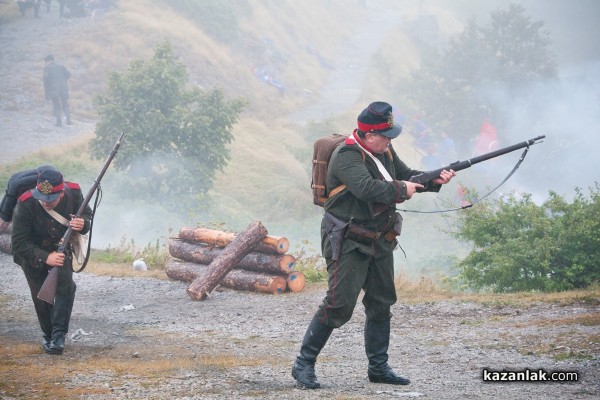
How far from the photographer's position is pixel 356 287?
6.11 m

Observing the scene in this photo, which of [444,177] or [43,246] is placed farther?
[43,246]

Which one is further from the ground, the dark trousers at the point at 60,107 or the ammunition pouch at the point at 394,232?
the dark trousers at the point at 60,107

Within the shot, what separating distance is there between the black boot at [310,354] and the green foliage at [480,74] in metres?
36.2

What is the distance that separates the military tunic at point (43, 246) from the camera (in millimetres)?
7828

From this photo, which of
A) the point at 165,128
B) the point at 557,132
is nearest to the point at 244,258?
the point at 165,128

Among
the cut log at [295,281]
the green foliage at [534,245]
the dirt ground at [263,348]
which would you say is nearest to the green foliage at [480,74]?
the green foliage at [534,245]

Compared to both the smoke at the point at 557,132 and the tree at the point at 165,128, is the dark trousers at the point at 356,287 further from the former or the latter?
the smoke at the point at 557,132

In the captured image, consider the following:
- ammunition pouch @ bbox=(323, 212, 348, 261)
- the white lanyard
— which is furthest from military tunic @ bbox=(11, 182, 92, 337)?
the white lanyard

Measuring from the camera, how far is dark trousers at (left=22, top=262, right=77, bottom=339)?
7.96 meters

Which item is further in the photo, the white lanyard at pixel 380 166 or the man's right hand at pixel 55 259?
the man's right hand at pixel 55 259

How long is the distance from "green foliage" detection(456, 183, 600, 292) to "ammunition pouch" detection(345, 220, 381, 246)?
214 inches

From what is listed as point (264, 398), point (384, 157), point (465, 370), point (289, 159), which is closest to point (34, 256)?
point (264, 398)

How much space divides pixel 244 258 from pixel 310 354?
5.82 metres

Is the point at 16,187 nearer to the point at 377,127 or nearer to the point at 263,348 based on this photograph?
the point at 263,348
